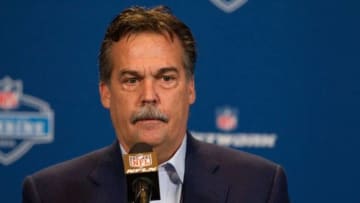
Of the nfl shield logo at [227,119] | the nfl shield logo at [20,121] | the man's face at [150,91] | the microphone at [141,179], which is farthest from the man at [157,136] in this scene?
the nfl shield logo at [20,121]

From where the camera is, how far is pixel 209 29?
8.36 ft

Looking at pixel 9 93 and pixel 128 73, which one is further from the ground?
pixel 128 73

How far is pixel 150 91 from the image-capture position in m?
1.64

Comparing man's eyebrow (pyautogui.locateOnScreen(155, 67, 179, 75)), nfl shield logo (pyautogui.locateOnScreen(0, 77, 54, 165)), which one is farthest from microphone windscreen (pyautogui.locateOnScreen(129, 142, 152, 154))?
nfl shield logo (pyautogui.locateOnScreen(0, 77, 54, 165))

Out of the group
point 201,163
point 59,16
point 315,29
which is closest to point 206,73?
point 315,29

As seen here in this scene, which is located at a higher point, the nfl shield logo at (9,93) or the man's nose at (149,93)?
the man's nose at (149,93)

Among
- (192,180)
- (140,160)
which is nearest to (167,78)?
(192,180)

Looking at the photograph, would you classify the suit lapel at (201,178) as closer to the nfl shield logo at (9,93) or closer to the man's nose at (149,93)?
the man's nose at (149,93)

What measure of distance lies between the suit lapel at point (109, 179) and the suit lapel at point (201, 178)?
0.16 metres

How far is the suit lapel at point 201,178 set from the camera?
68.2 inches

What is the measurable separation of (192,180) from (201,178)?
0.03 metres

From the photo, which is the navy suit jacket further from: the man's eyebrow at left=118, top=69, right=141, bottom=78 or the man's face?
the man's eyebrow at left=118, top=69, right=141, bottom=78

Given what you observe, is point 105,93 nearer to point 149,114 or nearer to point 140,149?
point 149,114

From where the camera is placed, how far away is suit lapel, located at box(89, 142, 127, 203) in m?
1.75
